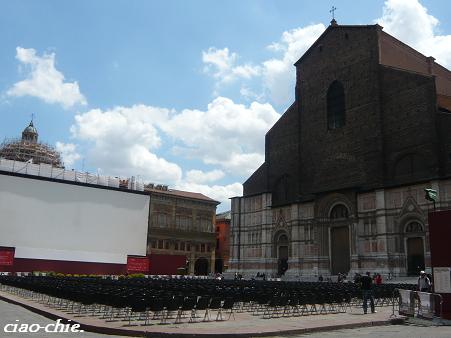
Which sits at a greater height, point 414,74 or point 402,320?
point 414,74

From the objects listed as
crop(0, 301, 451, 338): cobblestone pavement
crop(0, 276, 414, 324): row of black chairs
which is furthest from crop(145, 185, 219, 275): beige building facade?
crop(0, 301, 451, 338): cobblestone pavement

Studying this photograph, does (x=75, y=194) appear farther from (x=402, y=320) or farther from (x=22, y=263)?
(x=402, y=320)

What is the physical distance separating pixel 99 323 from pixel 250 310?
6.73m

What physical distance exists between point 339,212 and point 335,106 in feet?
33.3

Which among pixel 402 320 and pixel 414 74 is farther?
pixel 414 74

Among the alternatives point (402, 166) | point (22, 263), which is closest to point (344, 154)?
point (402, 166)

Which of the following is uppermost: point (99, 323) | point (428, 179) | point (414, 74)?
point (414, 74)

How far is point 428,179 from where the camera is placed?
113 ft

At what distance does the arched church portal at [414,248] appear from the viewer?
115 ft

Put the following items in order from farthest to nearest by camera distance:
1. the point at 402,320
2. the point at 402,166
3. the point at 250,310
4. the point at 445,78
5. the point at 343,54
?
the point at 445,78 < the point at 343,54 < the point at 402,166 < the point at 250,310 < the point at 402,320

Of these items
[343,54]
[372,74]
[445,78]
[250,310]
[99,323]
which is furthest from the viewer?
[445,78]

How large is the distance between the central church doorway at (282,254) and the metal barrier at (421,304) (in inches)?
1198

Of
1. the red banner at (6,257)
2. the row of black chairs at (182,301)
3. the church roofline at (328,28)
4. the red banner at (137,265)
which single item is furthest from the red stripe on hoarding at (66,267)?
the church roofline at (328,28)

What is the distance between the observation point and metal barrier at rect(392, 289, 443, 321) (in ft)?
48.0
